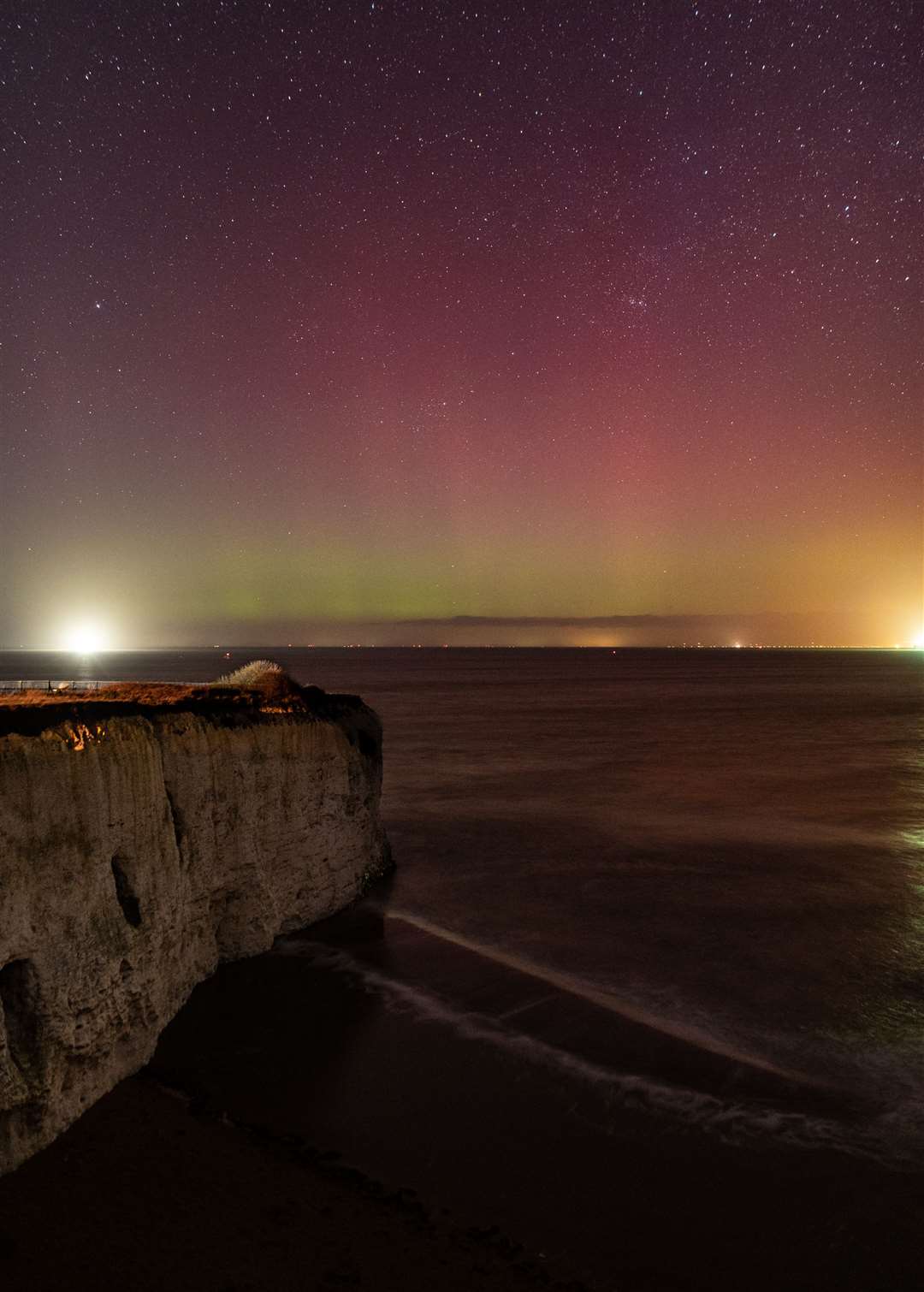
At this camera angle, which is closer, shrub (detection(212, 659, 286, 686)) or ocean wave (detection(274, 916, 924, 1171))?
ocean wave (detection(274, 916, 924, 1171))

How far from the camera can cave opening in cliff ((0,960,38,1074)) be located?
31.5 feet

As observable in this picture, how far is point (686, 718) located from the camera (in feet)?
240

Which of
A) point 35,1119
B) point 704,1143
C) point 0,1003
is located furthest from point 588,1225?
point 0,1003

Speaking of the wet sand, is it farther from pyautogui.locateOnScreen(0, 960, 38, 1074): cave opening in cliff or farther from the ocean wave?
pyautogui.locateOnScreen(0, 960, 38, 1074): cave opening in cliff

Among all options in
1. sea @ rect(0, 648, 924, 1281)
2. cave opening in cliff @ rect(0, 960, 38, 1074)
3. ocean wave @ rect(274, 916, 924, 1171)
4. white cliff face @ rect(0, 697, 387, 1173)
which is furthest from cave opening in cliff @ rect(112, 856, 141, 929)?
ocean wave @ rect(274, 916, 924, 1171)

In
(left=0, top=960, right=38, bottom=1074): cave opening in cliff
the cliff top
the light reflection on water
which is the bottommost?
the light reflection on water

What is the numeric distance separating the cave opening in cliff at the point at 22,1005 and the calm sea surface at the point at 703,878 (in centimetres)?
944

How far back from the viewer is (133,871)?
459 inches

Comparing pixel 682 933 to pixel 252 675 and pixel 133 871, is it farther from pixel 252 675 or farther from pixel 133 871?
pixel 133 871

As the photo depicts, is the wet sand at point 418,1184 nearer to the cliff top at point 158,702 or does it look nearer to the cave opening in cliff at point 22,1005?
the cave opening in cliff at point 22,1005

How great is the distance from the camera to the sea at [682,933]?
1245 cm

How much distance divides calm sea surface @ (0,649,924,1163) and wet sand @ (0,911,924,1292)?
254 cm

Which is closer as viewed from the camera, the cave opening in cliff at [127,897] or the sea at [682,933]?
the cave opening in cliff at [127,897]

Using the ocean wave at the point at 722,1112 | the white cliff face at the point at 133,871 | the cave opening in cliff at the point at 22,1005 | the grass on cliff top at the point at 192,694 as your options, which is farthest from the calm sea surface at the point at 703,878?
the cave opening in cliff at the point at 22,1005
